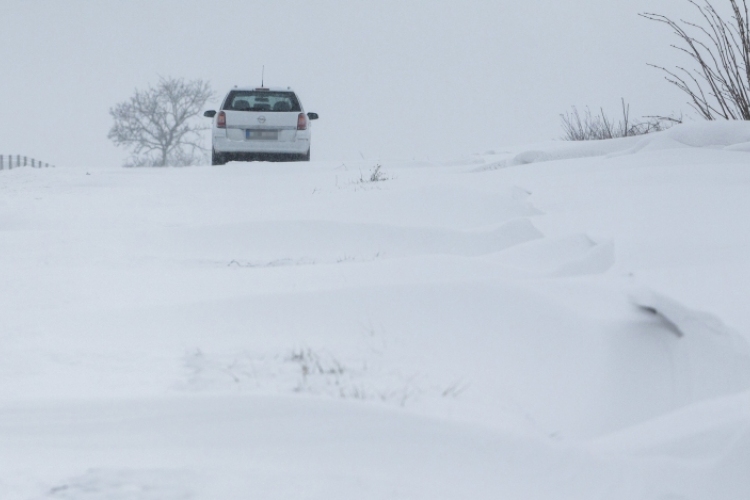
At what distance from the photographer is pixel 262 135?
10914 millimetres

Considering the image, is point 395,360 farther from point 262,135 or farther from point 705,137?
point 262,135

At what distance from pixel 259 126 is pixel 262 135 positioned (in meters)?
0.13

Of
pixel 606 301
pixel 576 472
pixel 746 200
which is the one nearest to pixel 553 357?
pixel 606 301

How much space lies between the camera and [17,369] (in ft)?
6.31

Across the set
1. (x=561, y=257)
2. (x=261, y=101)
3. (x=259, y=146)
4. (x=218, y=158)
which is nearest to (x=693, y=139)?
(x=561, y=257)

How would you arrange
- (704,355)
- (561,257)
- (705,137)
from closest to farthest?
1. (704,355)
2. (561,257)
3. (705,137)

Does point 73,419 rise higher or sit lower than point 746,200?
lower

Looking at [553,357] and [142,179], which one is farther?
[142,179]

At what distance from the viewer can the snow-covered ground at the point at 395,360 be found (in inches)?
54.9

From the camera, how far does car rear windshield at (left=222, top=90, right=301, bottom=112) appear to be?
11.0 metres

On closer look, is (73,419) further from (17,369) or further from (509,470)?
(509,470)

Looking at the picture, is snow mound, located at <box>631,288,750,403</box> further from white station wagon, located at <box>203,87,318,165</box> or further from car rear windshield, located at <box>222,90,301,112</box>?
car rear windshield, located at <box>222,90,301,112</box>

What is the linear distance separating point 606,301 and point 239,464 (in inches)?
47.3

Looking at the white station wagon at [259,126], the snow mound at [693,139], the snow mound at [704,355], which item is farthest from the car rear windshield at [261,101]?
the snow mound at [704,355]
